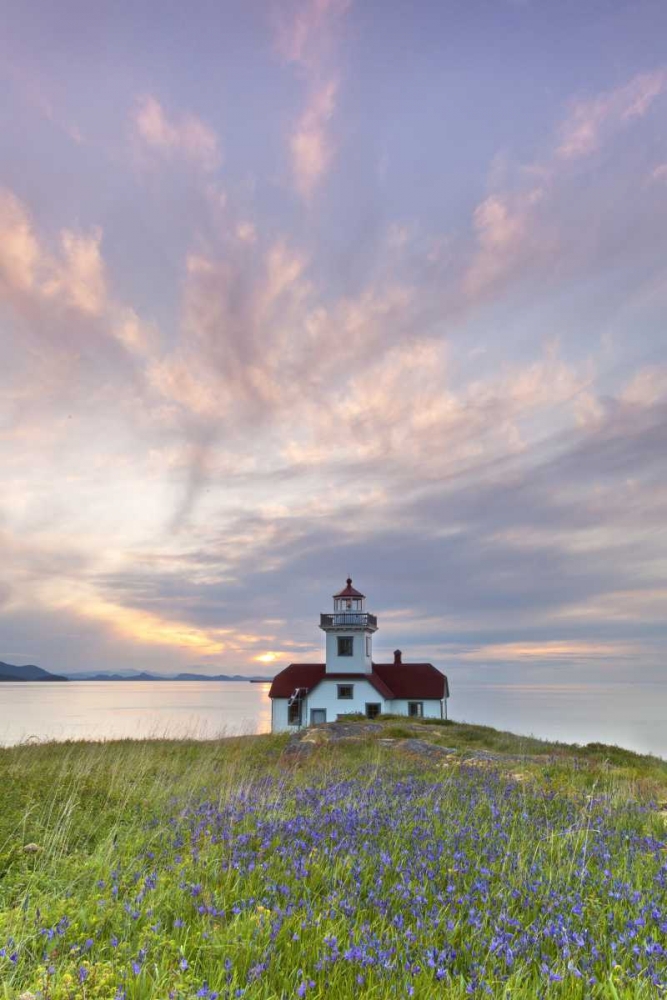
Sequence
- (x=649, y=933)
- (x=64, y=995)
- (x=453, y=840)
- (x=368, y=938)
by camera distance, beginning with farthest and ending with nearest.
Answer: (x=453, y=840) → (x=649, y=933) → (x=368, y=938) → (x=64, y=995)

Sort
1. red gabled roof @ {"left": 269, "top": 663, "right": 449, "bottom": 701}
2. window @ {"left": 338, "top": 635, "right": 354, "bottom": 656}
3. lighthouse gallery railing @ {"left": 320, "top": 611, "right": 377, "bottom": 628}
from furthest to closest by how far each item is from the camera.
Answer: red gabled roof @ {"left": 269, "top": 663, "right": 449, "bottom": 701}, window @ {"left": 338, "top": 635, "right": 354, "bottom": 656}, lighthouse gallery railing @ {"left": 320, "top": 611, "right": 377, "bottom": 628}

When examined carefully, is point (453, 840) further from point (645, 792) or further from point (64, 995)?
point (645, 792)

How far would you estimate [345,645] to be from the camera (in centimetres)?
5262

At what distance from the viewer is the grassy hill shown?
363 cm

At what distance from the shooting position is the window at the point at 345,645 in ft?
172

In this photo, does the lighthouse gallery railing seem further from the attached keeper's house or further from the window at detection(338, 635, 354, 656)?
the window at detection(338, 635, 354, 656)

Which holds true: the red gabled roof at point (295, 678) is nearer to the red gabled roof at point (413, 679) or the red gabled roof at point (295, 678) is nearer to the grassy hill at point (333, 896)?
the red gabled roof at point (413, 679)

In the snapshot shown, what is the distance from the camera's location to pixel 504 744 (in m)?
28.0

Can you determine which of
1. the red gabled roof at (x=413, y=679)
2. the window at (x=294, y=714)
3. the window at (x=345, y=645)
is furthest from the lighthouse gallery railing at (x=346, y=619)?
the window at (x=294, y=714)

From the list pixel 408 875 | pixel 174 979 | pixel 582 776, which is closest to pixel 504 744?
pixel 582 776

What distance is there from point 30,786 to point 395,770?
7.17 m

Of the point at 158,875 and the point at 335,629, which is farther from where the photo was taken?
the point at 335,629

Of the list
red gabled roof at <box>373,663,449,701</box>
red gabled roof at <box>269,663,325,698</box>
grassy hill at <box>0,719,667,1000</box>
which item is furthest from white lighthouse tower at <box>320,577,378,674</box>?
grassy hill at <box>0,719,667,1000</box>

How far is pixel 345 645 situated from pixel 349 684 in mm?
3217
